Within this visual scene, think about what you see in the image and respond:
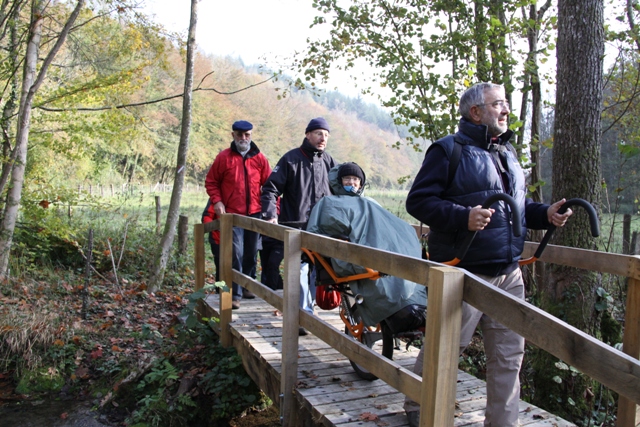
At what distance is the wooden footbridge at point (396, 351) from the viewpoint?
170 cm

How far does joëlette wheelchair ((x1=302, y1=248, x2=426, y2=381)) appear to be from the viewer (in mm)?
3334

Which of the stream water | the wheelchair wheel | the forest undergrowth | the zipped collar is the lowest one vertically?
the stream water

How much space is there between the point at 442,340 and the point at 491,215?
2.46 ft

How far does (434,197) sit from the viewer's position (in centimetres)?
272

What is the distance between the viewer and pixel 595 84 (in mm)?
4766

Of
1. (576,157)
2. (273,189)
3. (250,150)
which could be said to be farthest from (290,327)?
(576,157)

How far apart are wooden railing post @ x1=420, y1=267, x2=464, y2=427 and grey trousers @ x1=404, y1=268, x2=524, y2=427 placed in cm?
55

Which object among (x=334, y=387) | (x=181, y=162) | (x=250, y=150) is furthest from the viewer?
(x=181, y=162)

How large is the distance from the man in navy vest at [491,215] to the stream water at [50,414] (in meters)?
3.74

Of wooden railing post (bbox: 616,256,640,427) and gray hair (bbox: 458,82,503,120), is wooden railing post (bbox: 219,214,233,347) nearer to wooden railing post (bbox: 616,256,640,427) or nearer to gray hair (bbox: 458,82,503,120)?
gray hair (bbox: 458,82,503,120)

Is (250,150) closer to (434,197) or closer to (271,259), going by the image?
(271,259)

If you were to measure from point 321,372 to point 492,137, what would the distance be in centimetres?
205

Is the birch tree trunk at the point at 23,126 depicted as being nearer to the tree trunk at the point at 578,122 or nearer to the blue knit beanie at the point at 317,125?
the blue knit beanie at the point at 317,125

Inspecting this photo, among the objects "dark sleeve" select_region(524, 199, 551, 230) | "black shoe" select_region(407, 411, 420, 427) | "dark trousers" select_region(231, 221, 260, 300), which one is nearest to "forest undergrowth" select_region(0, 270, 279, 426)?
"dark trousers" select_region(231, 221, 260, 300)
